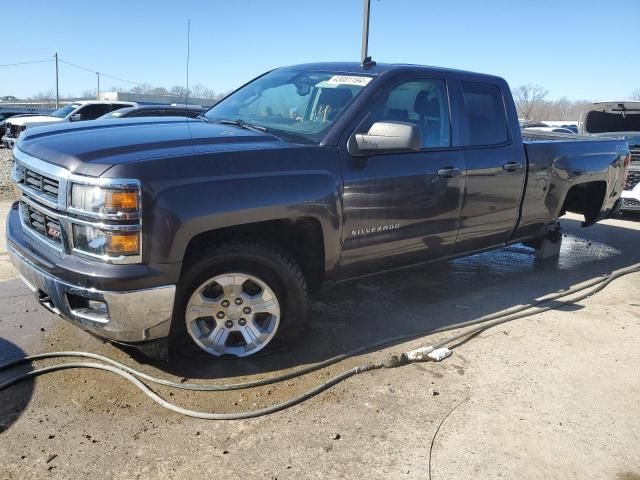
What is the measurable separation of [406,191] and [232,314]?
1518mm

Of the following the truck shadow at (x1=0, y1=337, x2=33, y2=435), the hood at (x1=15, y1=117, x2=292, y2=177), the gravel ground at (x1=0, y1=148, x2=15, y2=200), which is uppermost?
the hood at (x1=15, y1=117, x2=292, y2=177)

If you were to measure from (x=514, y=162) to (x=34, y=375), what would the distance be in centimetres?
402

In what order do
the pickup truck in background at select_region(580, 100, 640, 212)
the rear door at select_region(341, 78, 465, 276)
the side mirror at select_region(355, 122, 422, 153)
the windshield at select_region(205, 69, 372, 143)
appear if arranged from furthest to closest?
the pickup truck in background at select_region(580, 100, 640, 212) → the windshield at select_region(205, 69, 372, 143) → the rear door at select_region(341, 78, 465, 276) → the side mirror at select_region(355, 122, 422, 153)

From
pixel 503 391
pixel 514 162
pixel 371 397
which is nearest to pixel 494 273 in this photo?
pixel 514 162

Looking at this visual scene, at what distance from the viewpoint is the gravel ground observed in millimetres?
9312

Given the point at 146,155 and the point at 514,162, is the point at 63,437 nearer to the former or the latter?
the point at 146,155

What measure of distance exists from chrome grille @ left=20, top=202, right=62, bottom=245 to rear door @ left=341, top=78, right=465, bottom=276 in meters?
1.74

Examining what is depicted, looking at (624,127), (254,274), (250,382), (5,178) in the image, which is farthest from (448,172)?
(5,178)

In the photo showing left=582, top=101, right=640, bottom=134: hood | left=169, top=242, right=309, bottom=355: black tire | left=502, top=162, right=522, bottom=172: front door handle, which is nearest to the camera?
left=169, top=242, right=309, bottom=355: black tire

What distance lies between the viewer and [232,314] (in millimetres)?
3422

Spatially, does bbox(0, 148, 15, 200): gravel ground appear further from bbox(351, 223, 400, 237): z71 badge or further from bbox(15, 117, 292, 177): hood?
bbox(351, 223, 400, 237): z71 badge

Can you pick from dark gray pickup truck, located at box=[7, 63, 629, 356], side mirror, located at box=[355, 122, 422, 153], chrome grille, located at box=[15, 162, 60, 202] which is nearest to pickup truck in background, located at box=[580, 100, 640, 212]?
dark gray pickup truck, located at box=[7, 63, 629, 356]

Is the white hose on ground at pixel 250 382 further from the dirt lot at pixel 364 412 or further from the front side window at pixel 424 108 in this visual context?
the front side window at pixel 424 108

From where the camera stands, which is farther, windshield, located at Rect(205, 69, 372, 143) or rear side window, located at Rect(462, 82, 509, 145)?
rear side window, located at Rect(462, 82, 509, 145)
